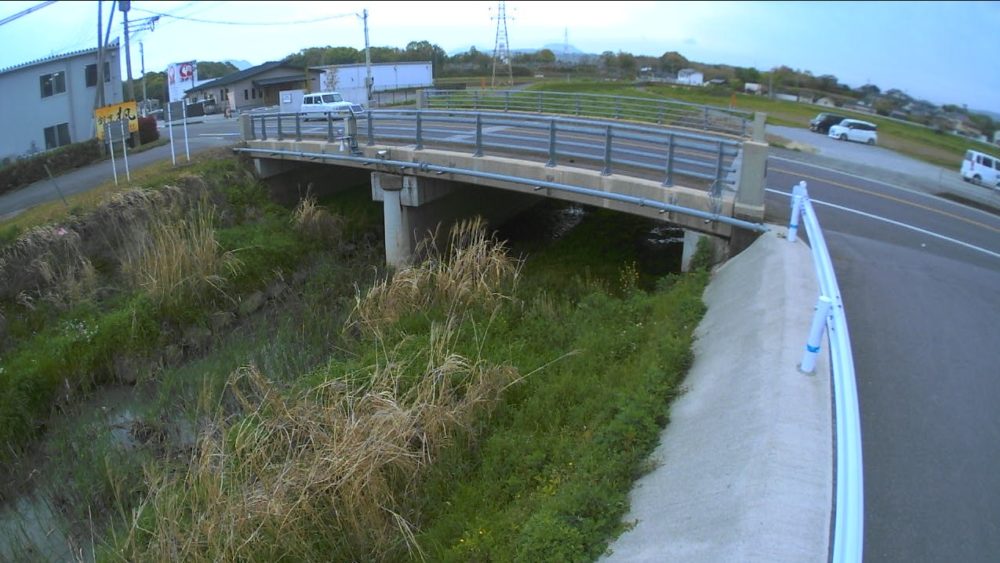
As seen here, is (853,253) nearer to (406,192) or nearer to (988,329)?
(988,329)

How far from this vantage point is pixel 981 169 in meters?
Answer: 16.9

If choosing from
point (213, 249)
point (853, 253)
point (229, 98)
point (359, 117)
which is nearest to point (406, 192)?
point (359, 117)

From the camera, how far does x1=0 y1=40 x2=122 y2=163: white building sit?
31.9 m

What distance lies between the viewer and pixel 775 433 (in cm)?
532

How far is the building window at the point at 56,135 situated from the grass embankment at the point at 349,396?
22.1 metres

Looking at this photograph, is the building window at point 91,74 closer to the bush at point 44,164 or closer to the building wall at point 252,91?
the bush at point 44,164

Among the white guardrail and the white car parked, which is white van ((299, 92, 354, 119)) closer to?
the white car parked

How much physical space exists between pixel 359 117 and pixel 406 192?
328 cm

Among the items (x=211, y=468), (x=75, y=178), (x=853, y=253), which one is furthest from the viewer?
(x=75, y=178)

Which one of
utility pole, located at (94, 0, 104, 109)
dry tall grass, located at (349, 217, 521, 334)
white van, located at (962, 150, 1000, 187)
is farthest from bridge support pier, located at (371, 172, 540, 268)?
utility pole, located at (94, 0, 104, 109)

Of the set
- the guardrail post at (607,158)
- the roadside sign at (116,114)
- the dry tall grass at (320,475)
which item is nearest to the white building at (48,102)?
the roadside sign at (116,114)

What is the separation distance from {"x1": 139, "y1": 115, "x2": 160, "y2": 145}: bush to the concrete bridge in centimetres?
1041

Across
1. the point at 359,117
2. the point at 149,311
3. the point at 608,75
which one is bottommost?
the point at 149,311

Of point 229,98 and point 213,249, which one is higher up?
point 229,98
